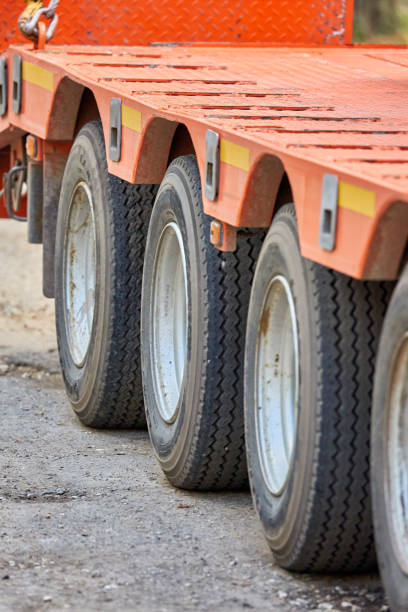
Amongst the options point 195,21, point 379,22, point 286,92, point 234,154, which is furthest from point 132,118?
point 379,22

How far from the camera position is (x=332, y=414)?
12.5ft

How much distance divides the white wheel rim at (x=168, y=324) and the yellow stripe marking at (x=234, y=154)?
3.24 ft

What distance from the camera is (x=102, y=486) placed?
5.16 meters

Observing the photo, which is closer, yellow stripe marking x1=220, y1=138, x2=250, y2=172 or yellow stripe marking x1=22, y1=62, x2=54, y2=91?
yellow stripe marking x1=220, y1=138, x2=250, y2=172

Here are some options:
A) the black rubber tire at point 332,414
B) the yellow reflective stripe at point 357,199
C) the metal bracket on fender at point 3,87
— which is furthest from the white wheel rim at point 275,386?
the metal bracket on fender at point 3,87

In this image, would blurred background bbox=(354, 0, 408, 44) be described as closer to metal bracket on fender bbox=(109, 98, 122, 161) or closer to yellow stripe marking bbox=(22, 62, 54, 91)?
yellow stripe marking bbox=(22, 62, 54, 91)

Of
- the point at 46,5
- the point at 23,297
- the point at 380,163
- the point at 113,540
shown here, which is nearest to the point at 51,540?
the point at 113,540

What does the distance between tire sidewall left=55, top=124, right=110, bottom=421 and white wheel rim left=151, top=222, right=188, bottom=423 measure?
1.38 feet

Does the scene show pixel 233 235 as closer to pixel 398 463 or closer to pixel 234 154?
pixel 234 154

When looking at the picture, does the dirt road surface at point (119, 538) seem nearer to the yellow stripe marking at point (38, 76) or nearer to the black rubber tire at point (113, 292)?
the black rubber tire at point (113, 292)

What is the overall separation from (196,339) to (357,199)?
1476 millimetres

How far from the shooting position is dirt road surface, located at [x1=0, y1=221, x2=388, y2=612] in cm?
396

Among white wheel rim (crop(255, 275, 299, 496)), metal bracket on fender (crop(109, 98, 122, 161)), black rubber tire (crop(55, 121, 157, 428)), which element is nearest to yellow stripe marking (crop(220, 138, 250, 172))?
white wheel rim (crop(255, 275, 299, 496))

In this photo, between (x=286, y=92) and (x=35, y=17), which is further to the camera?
(x=35, y=17)
